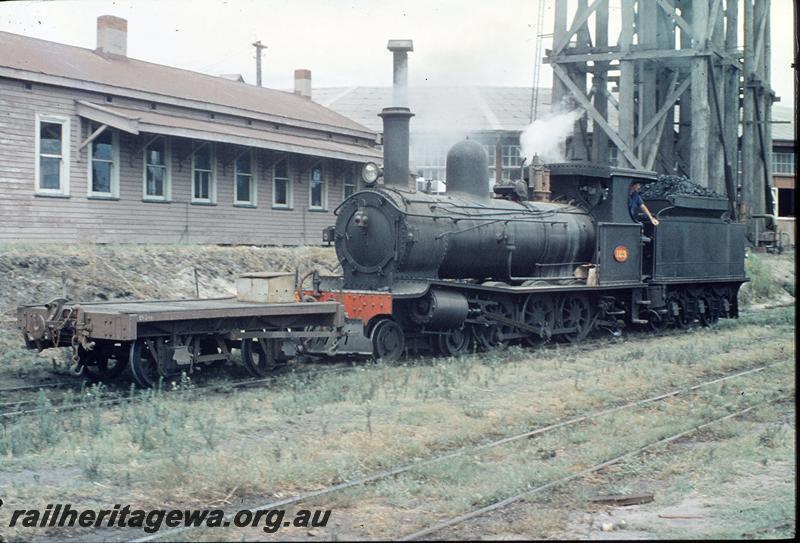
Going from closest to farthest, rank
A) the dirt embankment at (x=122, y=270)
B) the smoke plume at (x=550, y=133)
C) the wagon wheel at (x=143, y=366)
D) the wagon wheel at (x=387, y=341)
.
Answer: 1. the wagon wheel at (x=143, y=366)
2. the wagon wheel at (x=387, y=341)
3. the dirt embankment at (x=122, y=270)
4. the smoke plume at (x=550, y=133)

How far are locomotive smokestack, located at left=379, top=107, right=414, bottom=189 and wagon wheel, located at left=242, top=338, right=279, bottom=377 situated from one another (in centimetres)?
358

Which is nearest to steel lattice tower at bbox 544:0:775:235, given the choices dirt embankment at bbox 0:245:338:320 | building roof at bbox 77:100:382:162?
building roof at bbox 77:100:382:162

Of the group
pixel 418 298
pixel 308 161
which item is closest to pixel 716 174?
pixel 308 161

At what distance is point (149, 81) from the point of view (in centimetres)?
2258

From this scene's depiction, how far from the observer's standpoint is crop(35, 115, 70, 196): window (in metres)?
19.1

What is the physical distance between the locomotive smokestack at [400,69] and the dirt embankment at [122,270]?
490cm

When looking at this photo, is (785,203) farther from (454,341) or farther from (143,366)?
(143,366)

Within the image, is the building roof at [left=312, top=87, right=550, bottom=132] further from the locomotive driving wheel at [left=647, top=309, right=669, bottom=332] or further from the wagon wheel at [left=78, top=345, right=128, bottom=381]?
the wagon wheel at [left=78, top=345, right=128, bottom=381]

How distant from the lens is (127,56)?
2430 cm

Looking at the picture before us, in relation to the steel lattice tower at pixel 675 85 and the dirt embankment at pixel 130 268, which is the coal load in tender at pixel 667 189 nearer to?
the steel lattice tower at pixel 675 85

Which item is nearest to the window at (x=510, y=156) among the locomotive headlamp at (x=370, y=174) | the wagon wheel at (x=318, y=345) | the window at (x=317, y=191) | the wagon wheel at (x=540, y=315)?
the window at (x=317, y=191)

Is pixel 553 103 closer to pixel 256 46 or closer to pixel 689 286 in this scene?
pixel 689 286

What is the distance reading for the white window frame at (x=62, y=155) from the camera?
18.9m

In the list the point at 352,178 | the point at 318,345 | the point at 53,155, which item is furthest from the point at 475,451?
the point at 352,178
